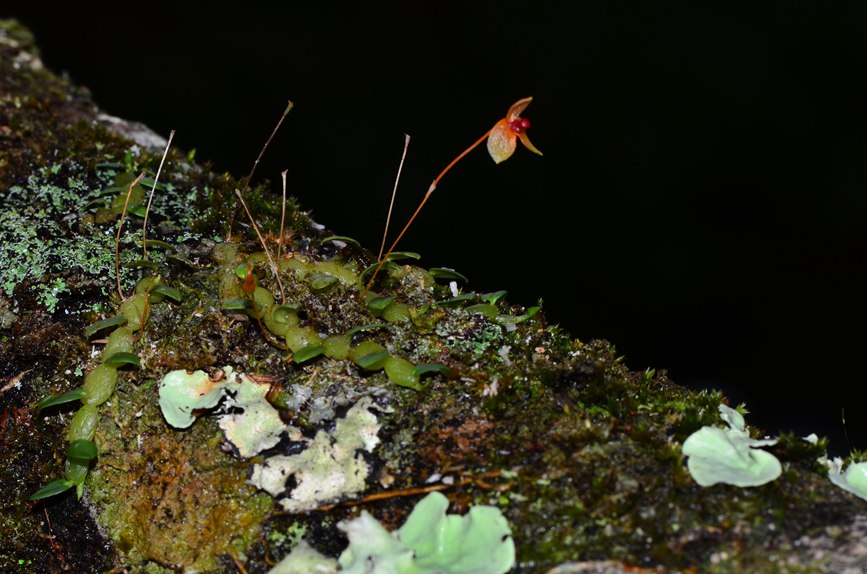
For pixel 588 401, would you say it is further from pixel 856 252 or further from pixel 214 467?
pixel 856 252

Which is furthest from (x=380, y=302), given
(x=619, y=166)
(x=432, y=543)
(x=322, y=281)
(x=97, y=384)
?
(x=619, y=166)

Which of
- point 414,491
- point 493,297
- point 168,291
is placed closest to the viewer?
point 414,491

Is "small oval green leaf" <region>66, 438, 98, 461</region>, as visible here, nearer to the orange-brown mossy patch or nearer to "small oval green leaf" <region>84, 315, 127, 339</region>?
the orange-brown mossy patch

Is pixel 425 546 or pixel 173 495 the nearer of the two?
pixel 425 546

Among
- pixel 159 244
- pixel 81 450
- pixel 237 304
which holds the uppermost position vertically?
pixel 237 304

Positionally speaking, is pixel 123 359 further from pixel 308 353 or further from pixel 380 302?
pixel 380 302

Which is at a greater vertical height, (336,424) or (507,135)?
(507,135)

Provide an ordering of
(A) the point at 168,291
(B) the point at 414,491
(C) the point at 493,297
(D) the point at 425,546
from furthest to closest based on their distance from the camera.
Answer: (C) the point at 493,297 → (A) the point at 168,291 → (B) the point at 414,491 → (D) the point at 425,546

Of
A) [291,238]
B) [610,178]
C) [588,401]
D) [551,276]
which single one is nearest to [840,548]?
[588,401]
